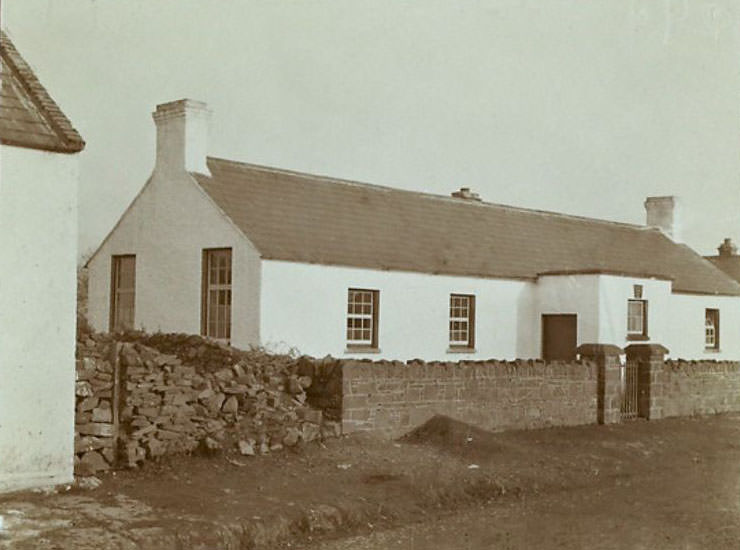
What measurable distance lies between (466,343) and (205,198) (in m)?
8.37

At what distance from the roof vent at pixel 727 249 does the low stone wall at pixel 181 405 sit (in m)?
35.1

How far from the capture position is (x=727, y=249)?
45000 millimetres

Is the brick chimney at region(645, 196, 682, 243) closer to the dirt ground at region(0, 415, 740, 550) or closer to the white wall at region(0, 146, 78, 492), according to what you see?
the dirt ground at region(0, 415, 740, 550)

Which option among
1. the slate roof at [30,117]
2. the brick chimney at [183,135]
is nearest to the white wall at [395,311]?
the brick chimney at [183,135]

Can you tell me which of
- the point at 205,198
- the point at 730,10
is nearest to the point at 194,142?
the point at 205,198

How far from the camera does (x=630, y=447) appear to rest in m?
17.0

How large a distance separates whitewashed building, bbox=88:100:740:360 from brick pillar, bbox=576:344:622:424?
14.5ft

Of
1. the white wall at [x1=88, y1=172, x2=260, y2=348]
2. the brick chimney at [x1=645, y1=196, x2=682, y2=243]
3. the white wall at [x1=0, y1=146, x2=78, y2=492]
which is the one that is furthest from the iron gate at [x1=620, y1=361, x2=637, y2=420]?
the brick chimney at [x1=645, y1=196, x2=682, y2=243]

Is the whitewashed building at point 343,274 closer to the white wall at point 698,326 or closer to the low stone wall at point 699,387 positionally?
the white wall at point 698,326

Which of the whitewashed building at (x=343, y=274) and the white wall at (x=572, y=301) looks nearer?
the whitewashed building at (x=343, y=274)

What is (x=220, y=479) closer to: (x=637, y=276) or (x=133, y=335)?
(x=133, y=335)

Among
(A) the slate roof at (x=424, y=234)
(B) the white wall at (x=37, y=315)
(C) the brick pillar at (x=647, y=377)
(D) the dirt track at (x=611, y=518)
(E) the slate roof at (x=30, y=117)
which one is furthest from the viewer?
(A) the slate roof at (x=424, y=234)

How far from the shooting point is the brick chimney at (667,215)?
1326 inches

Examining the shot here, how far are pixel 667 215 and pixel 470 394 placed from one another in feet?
64.7
